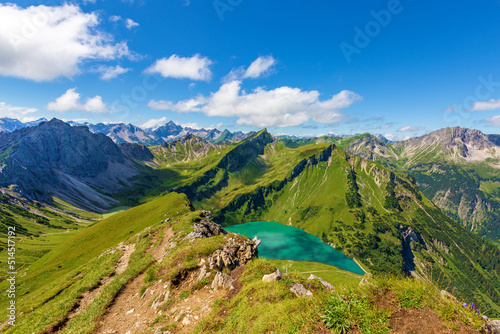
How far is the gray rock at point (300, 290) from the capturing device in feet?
43.0

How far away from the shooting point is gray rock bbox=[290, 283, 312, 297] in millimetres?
13117

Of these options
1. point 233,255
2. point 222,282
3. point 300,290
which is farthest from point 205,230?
point 300,290

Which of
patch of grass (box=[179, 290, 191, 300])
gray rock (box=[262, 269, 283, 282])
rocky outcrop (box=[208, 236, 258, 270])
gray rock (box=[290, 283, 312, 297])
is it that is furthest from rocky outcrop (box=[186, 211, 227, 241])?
gray rock (box=[290, 283, 312, 297])

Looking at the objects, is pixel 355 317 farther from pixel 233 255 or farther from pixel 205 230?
pixel 205 230

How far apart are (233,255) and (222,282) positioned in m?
4.48

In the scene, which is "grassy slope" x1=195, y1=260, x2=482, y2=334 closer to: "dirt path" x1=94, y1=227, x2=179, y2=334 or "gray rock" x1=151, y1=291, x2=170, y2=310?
"gray rock" x1=151, y1=291, x2=170, y2=310

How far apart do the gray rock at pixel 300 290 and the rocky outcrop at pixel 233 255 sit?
8907mm

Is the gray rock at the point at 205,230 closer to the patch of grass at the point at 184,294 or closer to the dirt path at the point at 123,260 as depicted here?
the dirt path at the point at 123,260

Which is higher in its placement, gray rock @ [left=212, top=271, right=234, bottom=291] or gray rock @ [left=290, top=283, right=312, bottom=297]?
gray rock @ [left=290, top=283, right=312, bottom=297]

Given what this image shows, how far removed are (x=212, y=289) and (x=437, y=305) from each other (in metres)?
15.2

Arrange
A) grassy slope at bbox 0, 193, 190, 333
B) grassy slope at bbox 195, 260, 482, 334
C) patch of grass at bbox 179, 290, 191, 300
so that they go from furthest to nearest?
grassy slope at bbox 0, 193, 190, 333 → patch of grass at bbox 179, 290, 191, 300 → grassy slope at bbox 195, 260, 482, 334

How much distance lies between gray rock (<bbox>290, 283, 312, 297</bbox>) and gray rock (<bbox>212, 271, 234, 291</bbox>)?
590 cm

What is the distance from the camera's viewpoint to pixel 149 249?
33000mm

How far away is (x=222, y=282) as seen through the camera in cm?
1756
